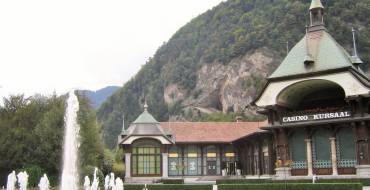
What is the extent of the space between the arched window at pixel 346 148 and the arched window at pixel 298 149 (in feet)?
9.45


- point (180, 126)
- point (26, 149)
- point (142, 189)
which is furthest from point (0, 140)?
point (180, 126)

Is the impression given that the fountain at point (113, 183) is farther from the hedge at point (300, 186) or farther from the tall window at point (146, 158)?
the tall window at point (146, 158)

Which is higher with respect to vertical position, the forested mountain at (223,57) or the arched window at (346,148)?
the forested mountain at (223,57)

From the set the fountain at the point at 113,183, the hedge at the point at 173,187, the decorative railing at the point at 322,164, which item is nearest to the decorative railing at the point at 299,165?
the decorative railing at the point at 322,164

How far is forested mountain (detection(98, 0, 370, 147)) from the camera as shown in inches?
4277

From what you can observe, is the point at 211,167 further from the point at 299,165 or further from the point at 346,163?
the point at 346,163

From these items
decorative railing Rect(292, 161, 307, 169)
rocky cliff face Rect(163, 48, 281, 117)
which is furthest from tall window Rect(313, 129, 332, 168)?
rocky cliff face Rect(163, 48, 281, 117)

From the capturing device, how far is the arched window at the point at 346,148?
1495 inches

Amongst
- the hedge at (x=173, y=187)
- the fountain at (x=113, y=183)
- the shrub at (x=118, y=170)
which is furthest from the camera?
the shrub at (x=118, y=170)

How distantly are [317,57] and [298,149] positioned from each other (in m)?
7.72

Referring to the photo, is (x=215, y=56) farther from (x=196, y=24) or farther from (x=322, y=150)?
(x=322, y=150)

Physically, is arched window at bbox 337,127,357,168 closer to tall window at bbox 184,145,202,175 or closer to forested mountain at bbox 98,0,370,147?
tall window at bbox 184,145,202,175

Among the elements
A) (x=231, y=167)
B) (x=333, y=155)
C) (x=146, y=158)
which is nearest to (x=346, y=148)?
(x=333, y=155)

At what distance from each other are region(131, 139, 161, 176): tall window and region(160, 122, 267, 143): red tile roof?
2648 millimetres
